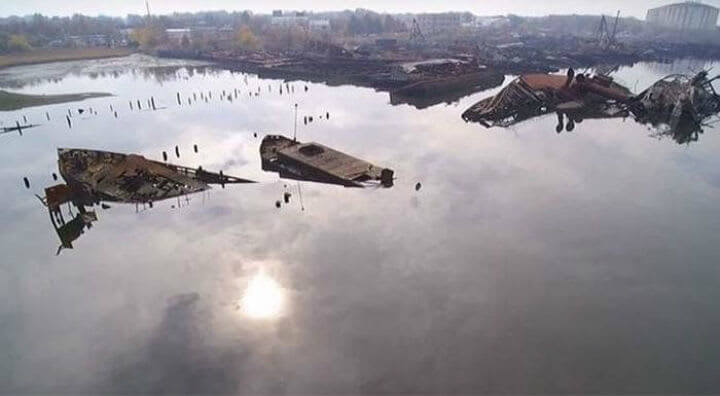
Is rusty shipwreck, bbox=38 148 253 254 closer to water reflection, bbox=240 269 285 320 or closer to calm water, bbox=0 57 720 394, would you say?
calm water, bbox=0 57 720 394

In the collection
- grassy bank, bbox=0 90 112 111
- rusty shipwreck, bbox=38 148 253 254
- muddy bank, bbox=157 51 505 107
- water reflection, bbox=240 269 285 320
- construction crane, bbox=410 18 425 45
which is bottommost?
water reflection, bbox=240 269 285 320

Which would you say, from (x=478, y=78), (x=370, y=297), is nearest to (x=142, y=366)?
(x=370, y=297)

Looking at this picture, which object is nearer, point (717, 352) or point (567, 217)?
point (717, 352)

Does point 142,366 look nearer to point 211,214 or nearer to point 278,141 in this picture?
point 211,214

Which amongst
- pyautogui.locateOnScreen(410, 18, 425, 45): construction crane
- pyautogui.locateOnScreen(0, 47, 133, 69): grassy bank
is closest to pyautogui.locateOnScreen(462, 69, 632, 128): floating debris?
pyautogui.locateOnScreen(410, 18, 425, 45): construction crane

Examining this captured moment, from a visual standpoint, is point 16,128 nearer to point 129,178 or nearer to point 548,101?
point 129,178

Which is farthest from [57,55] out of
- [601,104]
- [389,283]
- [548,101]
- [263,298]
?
[389,283]

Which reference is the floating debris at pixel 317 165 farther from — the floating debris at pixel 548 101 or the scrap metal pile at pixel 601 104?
the floating debris at pixel 548 101
